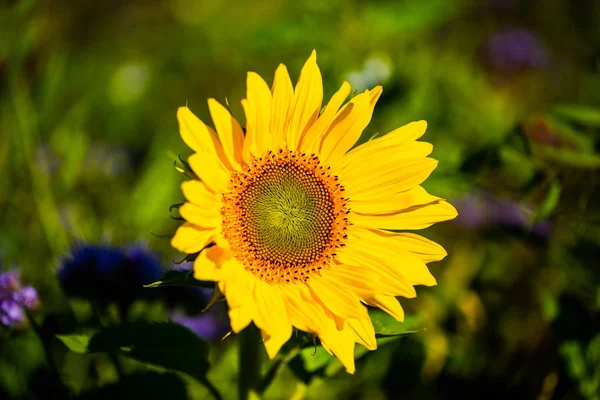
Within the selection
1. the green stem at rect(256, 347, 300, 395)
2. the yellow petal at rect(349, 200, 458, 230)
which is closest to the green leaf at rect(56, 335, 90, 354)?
the green stem at rect(256, 347, 300, 395)

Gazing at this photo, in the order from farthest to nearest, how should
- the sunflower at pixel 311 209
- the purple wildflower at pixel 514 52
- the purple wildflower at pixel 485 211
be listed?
the purple wildflower at pixel 514 52, the purple wildflower at pixel 485 211, the sunflower at pixel 311 209

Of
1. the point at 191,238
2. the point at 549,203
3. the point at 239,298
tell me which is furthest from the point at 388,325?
the point at 549,203

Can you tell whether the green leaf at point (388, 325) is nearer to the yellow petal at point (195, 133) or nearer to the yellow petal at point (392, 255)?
the yellow petal at point (392, 255)

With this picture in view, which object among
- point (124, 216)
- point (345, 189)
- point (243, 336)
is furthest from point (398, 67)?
point (243, 336)

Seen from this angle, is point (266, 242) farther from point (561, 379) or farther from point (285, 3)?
point (285, 3)

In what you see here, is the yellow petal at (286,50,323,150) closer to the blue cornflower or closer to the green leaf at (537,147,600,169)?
the blue cornflower

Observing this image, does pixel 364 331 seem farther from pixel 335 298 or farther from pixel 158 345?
pixel 158 345

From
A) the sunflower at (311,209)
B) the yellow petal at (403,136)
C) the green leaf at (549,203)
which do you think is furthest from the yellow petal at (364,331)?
the green leaf at (549,203)
